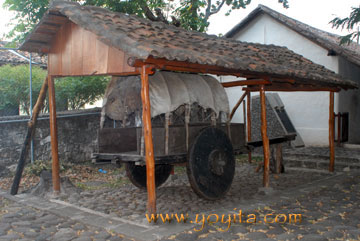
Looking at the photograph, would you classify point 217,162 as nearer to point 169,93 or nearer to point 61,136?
point 169,93

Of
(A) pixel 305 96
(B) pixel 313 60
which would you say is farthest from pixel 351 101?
(B) pixel 313 60

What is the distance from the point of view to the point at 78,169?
9789mm

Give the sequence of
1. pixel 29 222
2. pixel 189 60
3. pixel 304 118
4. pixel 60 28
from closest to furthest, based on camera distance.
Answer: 1. pixel 189 60
2. pixel 29 222
3. pixel 60 28
4. pixel 304 118


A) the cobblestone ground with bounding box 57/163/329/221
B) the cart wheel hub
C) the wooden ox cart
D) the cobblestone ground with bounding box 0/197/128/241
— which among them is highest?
the wooden ox cart

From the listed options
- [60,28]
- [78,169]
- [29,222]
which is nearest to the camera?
[29,222]

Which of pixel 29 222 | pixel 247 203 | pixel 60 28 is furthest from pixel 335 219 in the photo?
pixel 60 28

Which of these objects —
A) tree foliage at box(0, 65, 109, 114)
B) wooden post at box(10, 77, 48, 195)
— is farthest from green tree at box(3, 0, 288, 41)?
wooden post at box(10, 77, 48, 195)

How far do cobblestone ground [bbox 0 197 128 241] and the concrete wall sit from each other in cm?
1013

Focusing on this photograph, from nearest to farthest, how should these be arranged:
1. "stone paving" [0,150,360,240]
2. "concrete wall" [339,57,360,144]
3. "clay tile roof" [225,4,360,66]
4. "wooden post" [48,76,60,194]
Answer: "stone paving" [0,150,360,240], "wooden post" [48,76,60,194], "clay tile roof" [225,4,360,66], "concrete wall" [339,57,360,144]

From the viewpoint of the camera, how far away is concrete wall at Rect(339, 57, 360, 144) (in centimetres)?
1279

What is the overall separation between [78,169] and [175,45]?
5.45 m

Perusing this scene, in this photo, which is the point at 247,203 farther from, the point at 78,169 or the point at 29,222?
the point at 78,169

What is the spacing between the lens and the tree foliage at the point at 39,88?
33.7 ft

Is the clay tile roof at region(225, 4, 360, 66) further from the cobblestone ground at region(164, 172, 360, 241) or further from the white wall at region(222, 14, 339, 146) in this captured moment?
the cobblestone ground at region(164, 172, 360, 241)
